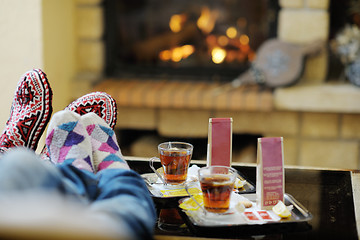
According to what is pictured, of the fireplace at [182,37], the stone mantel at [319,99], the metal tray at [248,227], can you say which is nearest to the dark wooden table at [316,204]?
the metal tray at [248,227]

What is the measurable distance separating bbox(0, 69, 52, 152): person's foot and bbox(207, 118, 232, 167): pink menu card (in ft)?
1.20

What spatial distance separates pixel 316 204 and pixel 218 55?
156 centimetres

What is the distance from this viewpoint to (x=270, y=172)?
2.94 ft

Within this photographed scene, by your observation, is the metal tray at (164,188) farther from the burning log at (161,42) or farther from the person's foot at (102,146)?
the burning log at (161,42)

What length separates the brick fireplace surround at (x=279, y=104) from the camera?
7.13ft

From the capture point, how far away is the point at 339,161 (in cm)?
228

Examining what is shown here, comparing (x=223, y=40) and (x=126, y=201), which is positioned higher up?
(x=223, y=40)

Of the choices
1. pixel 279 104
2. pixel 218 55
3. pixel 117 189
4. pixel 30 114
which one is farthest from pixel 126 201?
pixel 218 55

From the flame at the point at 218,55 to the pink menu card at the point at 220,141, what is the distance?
1.41 metres

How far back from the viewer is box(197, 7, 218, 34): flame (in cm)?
241

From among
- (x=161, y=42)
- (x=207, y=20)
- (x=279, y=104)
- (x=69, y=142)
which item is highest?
(x=207, y=20)

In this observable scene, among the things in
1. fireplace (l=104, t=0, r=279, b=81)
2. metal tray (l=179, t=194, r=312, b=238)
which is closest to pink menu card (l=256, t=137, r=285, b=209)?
metal tray (l=179, t=194, r=312, b=238)

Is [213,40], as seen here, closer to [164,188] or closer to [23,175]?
[164,188]

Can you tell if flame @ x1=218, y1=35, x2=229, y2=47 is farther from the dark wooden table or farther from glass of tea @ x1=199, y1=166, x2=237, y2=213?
glass of tea @ x1=199, y1=166, x2=237, y2=213
